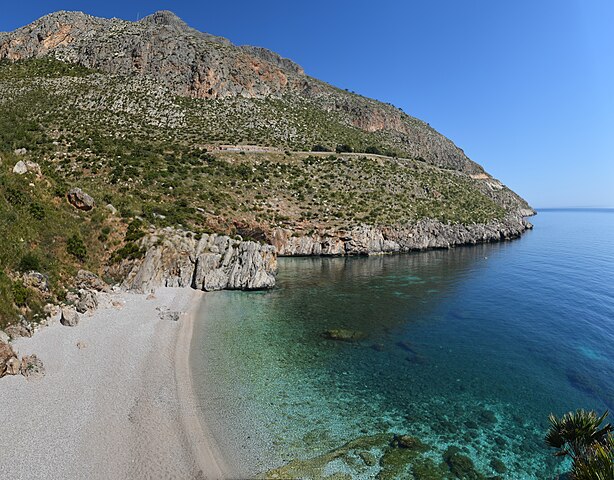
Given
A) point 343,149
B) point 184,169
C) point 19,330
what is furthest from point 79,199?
point 343,149

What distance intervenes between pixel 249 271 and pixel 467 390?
25.7 metres

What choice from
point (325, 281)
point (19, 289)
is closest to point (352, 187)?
point (325, 281)

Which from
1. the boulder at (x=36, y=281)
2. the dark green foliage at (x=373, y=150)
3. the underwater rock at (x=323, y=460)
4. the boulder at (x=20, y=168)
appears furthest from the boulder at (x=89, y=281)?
the dark green foliage at (x=373, y=150)

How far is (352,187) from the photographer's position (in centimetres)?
7850

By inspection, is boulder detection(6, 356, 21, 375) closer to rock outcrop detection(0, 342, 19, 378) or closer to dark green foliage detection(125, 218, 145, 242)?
rock outcrop detection(0, 342, 19, 378)

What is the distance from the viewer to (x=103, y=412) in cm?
1434

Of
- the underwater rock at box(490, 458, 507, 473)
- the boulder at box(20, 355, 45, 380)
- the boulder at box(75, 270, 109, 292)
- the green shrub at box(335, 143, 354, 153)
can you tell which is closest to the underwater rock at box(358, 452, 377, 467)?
the underwater rock at box(490, 458, 507, 473)

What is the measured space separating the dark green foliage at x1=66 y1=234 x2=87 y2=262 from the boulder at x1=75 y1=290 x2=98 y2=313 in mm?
5576

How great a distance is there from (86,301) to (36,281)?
3446 mm

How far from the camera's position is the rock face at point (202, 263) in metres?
33.8

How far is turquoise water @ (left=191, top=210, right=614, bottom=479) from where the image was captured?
13906mm

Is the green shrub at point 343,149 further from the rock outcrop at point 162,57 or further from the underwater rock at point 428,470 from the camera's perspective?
the underwater rock at point 428,470

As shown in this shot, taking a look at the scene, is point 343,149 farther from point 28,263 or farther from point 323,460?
point 323,460

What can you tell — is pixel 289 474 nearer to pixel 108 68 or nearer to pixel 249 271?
pixel 249 271
